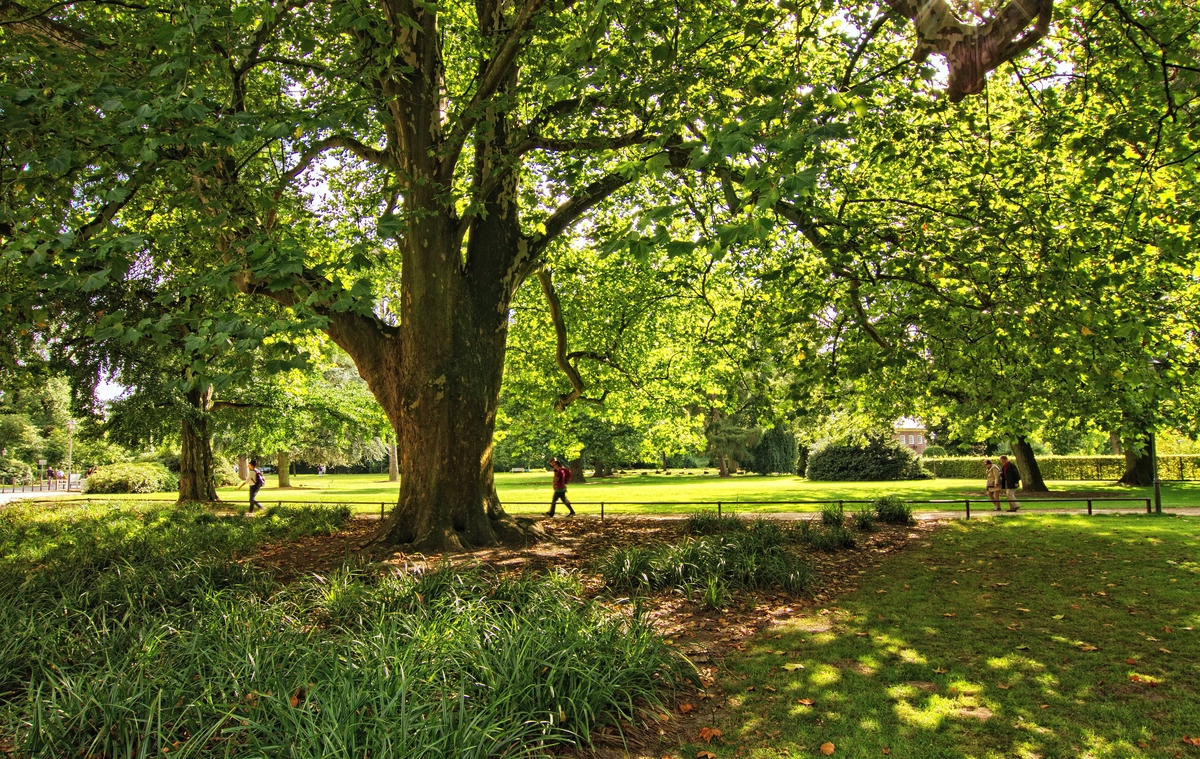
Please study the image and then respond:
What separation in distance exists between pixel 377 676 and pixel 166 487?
4400 centimetres

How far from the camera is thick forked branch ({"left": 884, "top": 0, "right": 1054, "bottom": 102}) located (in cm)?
513

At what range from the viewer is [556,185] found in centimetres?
1162

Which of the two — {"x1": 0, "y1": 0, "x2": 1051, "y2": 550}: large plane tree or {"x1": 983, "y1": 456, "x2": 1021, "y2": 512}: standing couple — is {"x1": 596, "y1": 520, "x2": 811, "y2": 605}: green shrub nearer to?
{"x1": 0, "y1": 0, "x2": 1051, "y2": 550}: large plane tree

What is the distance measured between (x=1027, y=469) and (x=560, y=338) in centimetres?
2066

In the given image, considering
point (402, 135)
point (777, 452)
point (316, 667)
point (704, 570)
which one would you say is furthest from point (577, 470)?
point (316, 667)

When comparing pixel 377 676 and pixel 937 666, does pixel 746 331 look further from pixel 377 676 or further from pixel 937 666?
pixel 377 676

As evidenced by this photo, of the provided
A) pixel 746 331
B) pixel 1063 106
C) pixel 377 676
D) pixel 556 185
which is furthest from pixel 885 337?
pixel 377 676

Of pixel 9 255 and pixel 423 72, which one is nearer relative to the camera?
pixel 9 255

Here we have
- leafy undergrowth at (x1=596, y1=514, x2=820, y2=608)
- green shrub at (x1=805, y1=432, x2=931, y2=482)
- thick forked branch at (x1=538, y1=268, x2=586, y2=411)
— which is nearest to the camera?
leafy undergrowth at (x1=596, y1=514, x2=820, y2=608)

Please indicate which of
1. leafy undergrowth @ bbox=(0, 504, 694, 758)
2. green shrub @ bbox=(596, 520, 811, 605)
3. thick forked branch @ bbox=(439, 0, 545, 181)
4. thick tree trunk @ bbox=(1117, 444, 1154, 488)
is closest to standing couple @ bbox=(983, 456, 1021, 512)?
thick tree trunk @ bbox=(1117, 444, 1154, 488)

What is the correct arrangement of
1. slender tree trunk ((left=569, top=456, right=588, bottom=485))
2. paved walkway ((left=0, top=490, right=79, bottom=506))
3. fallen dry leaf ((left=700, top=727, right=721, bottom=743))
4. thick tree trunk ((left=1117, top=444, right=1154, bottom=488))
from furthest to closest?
slender tree trunk ((left=569, top=456, right=588, bottom=485)) → thick tree trunk ((left=1117, top=444, right=1154, bottom=488)) → paved walkway ((left=0, top=490, right=79, bottom=506)) → fallen dry leaf ((left=700, top=727, right=721, bottom=743))

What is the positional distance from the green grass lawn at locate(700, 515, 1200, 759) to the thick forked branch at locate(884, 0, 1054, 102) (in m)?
4.53

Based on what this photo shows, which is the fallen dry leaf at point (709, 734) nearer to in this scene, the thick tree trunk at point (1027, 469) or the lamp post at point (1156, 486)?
the lamp post at point (1156, 486)

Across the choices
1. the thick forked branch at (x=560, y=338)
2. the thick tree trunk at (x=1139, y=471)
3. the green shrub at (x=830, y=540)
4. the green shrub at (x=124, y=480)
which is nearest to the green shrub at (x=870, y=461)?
the thick tree trunk at (x=1139, y=471)
